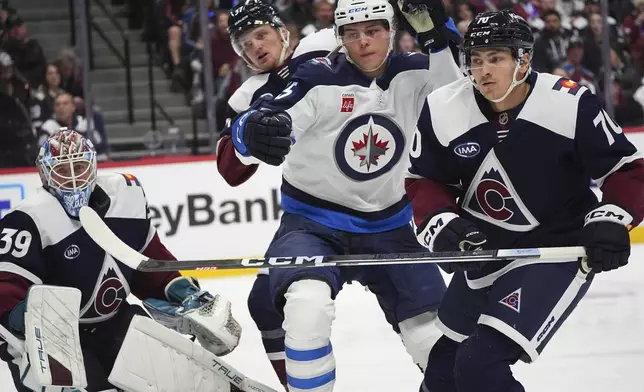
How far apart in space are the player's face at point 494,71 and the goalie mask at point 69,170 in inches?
47.7

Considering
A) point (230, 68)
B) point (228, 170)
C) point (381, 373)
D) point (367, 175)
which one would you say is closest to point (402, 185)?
point (367, 175)

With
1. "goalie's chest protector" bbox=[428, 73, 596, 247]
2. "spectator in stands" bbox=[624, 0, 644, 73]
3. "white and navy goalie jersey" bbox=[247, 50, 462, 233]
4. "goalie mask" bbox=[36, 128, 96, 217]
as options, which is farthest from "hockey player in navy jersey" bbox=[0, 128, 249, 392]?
"spectator in stands" bbox=[624, 0, 644, 73]

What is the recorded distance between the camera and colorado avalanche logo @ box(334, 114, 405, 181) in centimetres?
306

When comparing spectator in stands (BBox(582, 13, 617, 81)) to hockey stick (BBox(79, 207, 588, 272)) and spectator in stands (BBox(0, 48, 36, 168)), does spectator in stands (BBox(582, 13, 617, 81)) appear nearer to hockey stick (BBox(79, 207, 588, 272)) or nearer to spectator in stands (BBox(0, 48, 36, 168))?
spectator in stands (BBox(0, 48, 36, 168))

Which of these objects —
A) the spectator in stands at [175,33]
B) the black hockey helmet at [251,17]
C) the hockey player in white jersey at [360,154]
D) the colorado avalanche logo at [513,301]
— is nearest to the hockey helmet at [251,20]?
the black hockey helmet at [251,17]

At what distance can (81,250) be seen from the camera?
10.2 ft

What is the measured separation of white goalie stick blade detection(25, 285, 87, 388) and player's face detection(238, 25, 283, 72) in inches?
37.0

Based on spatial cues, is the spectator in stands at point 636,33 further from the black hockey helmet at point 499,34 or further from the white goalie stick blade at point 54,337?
the white goalie stick blade at point 54,337

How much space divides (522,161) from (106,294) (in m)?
1.35

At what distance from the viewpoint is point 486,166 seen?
262 centimetres

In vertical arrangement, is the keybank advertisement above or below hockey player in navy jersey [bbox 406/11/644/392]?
below

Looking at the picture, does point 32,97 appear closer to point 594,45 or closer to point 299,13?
point 299,13

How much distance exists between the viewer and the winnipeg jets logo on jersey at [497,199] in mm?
2613

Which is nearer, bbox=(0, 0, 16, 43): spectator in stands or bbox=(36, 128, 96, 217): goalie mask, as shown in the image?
bbox=(36, 128, 96, 217): goalie mask
